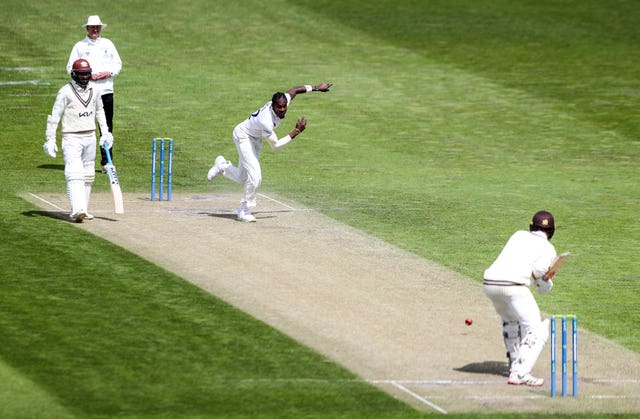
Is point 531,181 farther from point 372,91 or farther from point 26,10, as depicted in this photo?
point 26,10

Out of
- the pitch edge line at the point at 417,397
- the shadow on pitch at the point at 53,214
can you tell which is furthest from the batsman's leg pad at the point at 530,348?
the shadow on pitch at the point at 53,214

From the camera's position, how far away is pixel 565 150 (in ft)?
95.5

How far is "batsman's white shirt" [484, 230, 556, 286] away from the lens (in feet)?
44.4

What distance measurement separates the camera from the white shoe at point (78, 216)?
2009cm

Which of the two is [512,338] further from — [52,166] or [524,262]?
[52,166]

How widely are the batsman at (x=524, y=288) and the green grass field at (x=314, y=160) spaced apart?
60.0 inches

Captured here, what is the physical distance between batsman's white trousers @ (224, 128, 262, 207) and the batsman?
775 centimetres

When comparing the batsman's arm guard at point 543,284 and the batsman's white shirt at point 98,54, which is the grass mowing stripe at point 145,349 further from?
the batsman's white shirt at point 98,54

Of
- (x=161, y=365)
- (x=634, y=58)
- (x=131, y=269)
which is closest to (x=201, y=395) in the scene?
(x=161, y=365)

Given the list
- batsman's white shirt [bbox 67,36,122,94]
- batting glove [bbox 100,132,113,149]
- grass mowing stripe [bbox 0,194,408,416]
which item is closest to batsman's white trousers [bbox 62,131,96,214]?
batting glove [bbox 100,132,113,149]

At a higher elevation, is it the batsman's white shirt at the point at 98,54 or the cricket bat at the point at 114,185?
the batsman's white shirt at the point at 98,54

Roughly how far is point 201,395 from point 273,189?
1172cm

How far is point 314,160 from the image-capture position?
90.7 feet

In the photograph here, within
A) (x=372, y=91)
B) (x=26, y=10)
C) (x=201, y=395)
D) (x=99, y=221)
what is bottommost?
(x=201, y=395)
